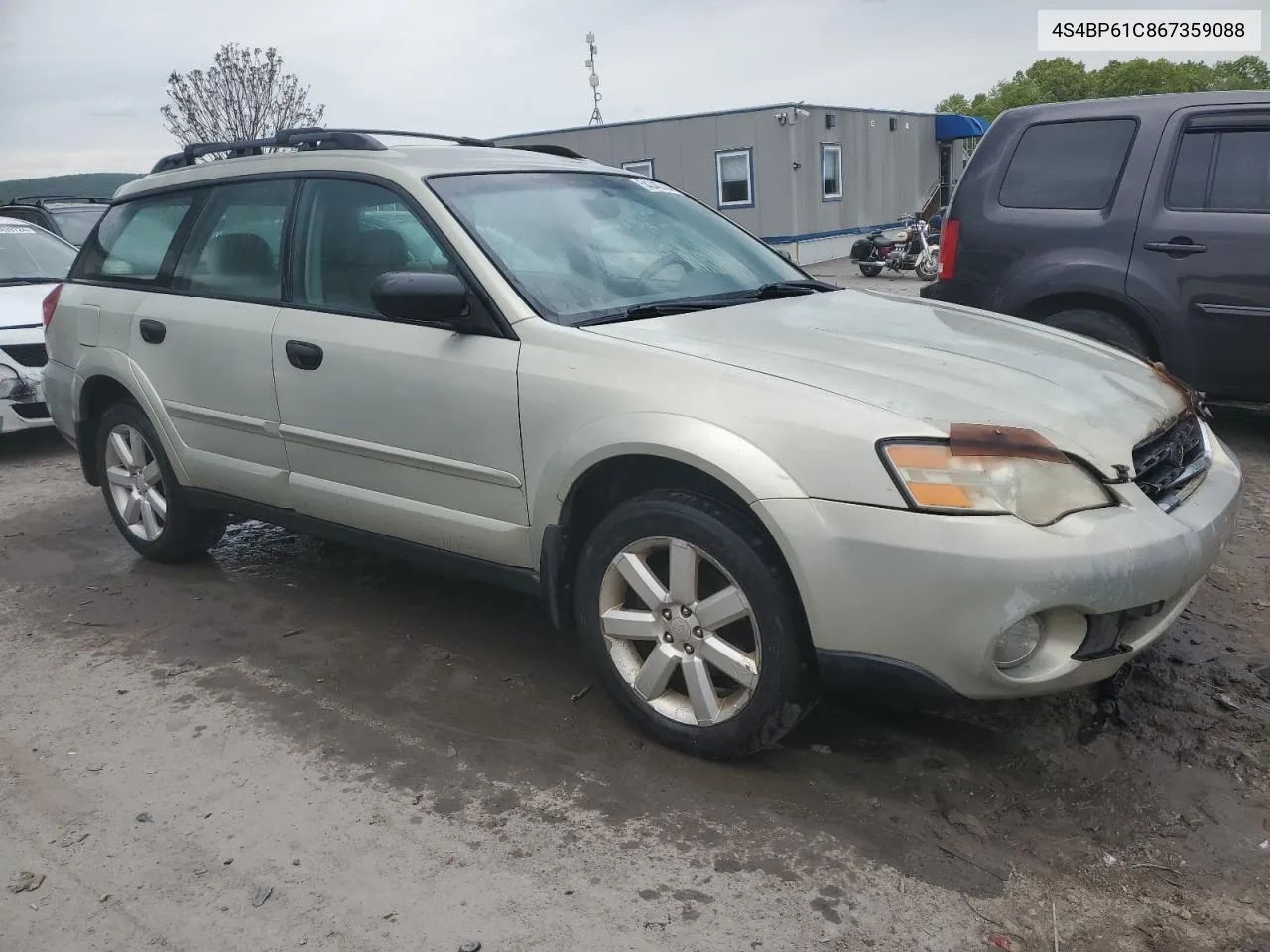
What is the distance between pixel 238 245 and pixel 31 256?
18.9 ft

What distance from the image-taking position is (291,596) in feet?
15.0

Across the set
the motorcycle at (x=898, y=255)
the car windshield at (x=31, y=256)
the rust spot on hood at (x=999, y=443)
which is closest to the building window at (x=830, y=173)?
the motorcycle at (x=898, y=255)

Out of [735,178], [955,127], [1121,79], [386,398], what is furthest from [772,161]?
[1121,79]

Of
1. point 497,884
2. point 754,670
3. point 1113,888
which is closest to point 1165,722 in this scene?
point 1113,888

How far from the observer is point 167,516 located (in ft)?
15.7

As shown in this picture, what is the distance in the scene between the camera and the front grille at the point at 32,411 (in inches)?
296

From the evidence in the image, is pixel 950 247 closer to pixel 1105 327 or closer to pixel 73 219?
pixel 1105 327

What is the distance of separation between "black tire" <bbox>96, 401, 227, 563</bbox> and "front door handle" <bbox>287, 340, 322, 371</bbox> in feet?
3.62

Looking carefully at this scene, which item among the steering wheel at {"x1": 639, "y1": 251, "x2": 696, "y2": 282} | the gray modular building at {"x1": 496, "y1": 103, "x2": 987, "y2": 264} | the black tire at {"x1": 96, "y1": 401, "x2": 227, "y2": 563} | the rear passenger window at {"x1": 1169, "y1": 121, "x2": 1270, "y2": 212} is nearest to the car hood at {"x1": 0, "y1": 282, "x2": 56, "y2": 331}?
the black tire at {"x1": 96, "y1": 401, "x2": 227, "y2": 563}

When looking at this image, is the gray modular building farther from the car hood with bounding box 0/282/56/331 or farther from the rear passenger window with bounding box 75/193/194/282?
the rear passenger window with bounding box 75/193/194/282

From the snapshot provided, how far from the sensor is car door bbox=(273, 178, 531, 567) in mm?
3354

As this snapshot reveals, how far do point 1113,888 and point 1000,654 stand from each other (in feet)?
1.84

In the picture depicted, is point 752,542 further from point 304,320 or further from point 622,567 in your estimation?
point 304,320

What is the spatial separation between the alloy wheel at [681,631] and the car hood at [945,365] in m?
0.58
